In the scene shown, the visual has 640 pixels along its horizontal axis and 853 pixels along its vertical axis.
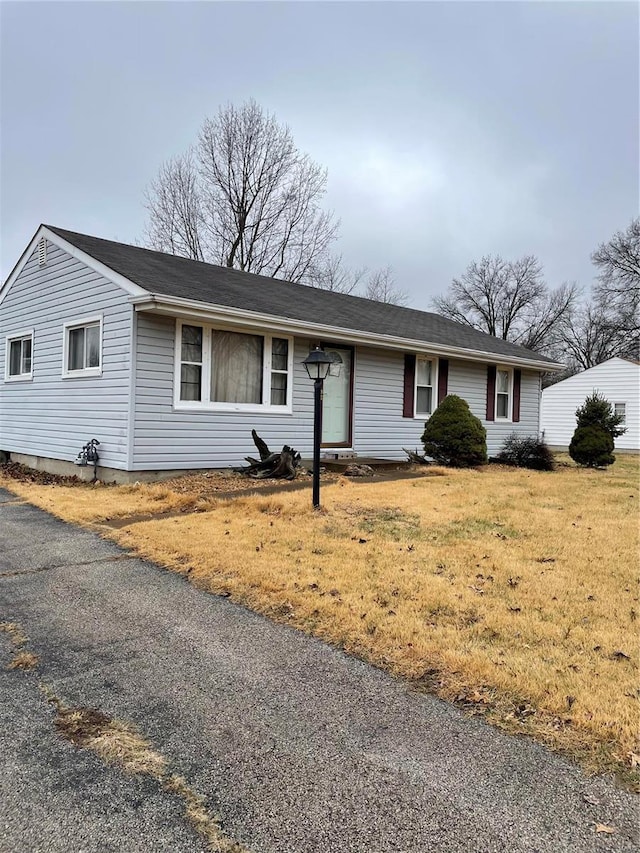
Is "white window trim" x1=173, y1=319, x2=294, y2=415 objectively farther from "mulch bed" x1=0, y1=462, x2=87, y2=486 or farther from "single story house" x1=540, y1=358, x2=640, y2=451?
"single story house" x1=540, y1=358, x2=640, y2=451

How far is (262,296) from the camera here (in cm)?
1170

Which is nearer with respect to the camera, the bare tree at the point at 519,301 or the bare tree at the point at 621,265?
the bare tree at the point at 621,265

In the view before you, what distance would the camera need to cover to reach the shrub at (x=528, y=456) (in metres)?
13.2

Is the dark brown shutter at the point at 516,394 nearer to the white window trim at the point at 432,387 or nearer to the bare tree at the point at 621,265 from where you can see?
the white window trim at the point at 432,387

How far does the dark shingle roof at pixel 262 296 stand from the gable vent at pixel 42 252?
0.41 meters

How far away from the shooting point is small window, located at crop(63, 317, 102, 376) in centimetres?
991

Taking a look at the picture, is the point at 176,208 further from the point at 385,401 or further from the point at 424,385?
the point at 385,401

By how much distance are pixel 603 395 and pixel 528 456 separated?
1404 cm

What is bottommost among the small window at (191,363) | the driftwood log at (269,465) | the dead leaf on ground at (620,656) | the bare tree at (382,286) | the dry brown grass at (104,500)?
the dead leaf on ground at (620,656)

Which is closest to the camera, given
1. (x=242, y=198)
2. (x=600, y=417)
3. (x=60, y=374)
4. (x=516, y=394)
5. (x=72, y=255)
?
(x=72, y=255)

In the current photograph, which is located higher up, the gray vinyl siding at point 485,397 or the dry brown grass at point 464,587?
the gray vinyl siding at point 485,397

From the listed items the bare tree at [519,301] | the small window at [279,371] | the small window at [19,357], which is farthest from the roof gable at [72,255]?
the bare tree at [519,301]

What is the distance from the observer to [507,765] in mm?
2156

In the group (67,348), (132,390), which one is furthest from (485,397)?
(67,348)
